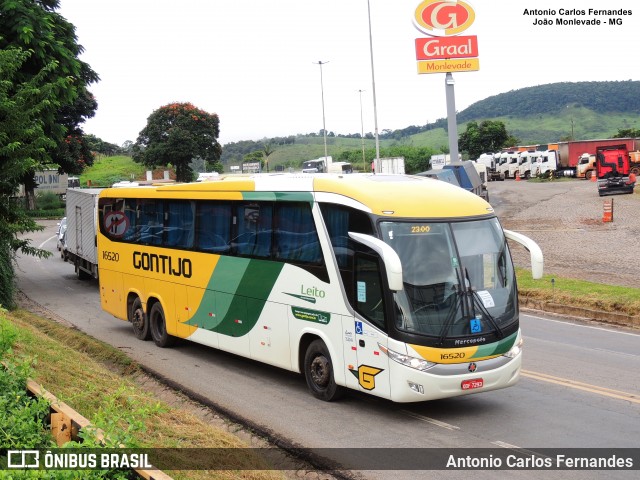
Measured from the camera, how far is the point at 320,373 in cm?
1145

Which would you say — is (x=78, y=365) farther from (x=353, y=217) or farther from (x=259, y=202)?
(x=353, y=217)

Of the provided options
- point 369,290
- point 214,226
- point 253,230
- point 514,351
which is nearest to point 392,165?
point 214,226

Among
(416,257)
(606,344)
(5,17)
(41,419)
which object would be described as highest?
(5,17)

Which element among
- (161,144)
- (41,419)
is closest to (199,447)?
(41,419)

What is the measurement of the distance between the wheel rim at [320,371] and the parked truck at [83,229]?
15.6 m

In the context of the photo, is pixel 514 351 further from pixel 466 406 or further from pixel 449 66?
pixel 449 66

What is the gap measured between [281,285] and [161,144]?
62126mm

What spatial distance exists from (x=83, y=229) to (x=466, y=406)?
1922cm

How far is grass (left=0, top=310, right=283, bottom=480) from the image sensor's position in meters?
7.59

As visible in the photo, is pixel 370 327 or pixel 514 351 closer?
pixel 370 327

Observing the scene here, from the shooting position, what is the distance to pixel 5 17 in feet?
75.0

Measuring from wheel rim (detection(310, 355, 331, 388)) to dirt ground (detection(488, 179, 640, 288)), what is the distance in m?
12.9

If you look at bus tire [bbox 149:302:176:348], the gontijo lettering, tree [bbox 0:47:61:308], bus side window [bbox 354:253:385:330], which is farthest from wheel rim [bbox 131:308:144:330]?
bus side window [bbox 354:253:385:330]

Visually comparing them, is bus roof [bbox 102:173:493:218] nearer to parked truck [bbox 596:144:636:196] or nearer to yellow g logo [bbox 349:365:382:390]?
yellow g logo [bbox 349:365:382:390]
